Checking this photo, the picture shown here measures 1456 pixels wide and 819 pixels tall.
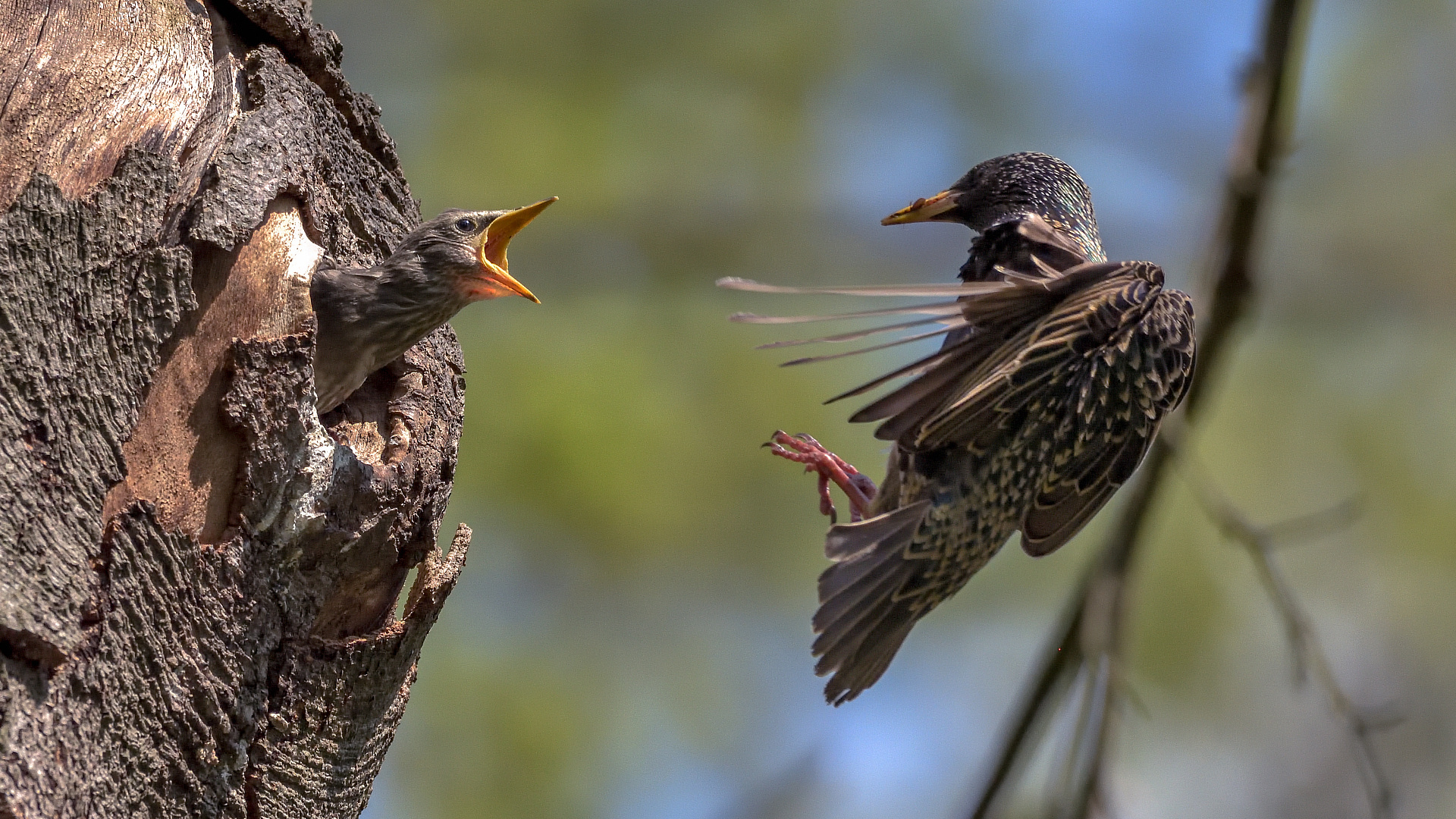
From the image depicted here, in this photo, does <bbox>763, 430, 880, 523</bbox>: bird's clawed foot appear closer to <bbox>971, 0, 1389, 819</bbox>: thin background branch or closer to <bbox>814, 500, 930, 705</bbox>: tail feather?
<bbox>814, 500, 930, 705</bbox>: tail feather

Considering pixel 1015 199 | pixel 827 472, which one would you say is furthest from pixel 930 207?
pixel 827 472

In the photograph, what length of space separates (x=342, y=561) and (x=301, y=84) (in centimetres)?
129

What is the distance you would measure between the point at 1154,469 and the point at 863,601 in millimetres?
1452

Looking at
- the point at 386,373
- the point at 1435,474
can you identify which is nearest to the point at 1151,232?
the point at 1435,474

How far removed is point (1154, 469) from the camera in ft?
7.70

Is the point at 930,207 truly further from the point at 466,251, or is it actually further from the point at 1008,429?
the point at 466,251

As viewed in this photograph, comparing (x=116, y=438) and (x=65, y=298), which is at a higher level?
(x=65, y=298)

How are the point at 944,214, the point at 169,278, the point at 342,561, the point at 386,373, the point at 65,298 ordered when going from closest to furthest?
the point at 65,298 < the point at 169,278 < the point at 342,561 < the point at 386,373 < the point at 944,214

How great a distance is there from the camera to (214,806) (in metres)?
2.76

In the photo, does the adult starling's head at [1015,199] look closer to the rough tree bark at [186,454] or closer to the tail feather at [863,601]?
the tail feather at [863,601]

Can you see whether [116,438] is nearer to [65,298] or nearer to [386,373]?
[65,298]

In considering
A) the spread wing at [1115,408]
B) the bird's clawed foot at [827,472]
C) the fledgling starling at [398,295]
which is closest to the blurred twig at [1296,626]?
the spread wing at [1115,408]

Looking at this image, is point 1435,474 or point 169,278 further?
point 1435,474

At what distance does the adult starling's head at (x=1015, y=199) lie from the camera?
439 centimetres
